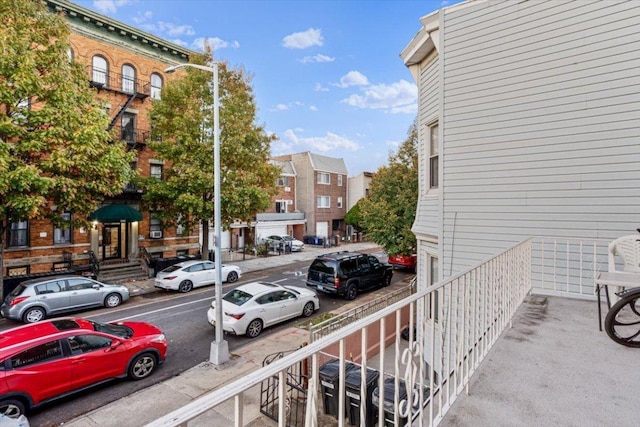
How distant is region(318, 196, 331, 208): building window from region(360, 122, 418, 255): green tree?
18.9 metres

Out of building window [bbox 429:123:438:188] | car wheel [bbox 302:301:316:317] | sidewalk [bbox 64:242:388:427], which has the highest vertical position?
building window [bbox 429:123:438:188]

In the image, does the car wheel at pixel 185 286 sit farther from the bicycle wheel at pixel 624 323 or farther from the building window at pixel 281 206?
the building window at pixel 281 206

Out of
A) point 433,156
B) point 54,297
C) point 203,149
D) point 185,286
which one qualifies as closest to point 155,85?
point 203,149

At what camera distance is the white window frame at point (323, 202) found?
121 feet

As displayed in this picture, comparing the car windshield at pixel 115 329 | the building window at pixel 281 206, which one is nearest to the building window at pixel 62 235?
the car windshield at pixel 115 329

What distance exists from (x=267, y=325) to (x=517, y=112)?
9.18m

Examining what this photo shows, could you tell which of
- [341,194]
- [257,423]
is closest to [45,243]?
[257,423]

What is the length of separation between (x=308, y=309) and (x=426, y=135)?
24.7ft

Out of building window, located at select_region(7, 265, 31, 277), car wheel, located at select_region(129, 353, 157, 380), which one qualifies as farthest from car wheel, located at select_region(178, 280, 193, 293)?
car wheel, located at select_region(129, 353, 157, 380)

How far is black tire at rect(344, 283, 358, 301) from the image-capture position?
49.5ft

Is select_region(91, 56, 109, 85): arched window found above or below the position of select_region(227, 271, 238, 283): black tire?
above

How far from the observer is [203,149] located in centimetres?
1680

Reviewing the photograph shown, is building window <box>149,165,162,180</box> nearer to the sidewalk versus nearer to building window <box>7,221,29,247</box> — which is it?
building window <box>7,221,29,247</box>

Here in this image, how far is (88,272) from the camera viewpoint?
55.0 feet
